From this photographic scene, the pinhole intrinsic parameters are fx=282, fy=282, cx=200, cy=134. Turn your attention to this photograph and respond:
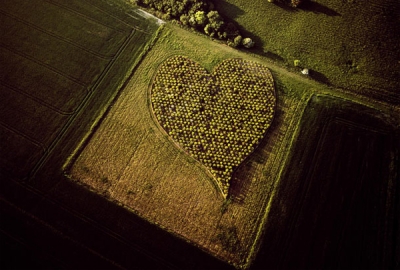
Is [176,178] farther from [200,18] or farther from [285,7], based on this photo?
[285,7]

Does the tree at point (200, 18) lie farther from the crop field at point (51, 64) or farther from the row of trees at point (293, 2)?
the row of trees at point (293, 2)

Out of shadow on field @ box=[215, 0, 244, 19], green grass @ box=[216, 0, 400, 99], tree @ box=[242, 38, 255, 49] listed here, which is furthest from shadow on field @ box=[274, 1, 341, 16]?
tree @ box=[242, 38, 255, 49]

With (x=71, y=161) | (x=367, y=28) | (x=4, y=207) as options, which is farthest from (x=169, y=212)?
(x=367, y=28)

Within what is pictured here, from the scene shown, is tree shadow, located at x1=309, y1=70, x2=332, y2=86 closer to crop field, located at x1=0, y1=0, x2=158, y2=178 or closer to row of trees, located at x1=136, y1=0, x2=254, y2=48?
row of trees, located at x1=136, y1=0, x2=254, y2=48

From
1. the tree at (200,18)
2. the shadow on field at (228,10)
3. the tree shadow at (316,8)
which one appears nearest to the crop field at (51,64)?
the tree at (200,18)

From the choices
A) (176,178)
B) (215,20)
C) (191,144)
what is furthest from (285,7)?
(176,178)

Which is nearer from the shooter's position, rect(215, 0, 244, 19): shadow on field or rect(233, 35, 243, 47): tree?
rect(233, 35, 243, 47): tree

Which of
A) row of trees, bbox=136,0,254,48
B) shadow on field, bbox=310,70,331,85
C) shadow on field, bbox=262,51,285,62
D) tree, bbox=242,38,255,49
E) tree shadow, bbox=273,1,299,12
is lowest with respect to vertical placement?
shadow on field, bbox=310,70,331,85
